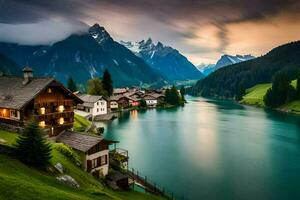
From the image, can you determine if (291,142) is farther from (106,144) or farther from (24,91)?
(24,91)

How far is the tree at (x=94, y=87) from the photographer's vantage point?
466 ft

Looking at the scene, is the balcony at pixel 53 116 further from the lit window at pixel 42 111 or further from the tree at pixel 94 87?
the tree at pixel 94 87

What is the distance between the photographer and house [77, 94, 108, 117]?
12150 cm

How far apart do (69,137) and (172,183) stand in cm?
1761

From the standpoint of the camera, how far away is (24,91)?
48906 mm

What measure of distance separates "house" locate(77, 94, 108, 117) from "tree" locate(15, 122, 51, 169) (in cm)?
9037

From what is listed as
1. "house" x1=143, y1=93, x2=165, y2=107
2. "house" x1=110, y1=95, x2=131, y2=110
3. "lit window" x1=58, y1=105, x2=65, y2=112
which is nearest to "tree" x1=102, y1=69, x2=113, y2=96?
"house" x1=110, y1=95, x2=131, y2=110

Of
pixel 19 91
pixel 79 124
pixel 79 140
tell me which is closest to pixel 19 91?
pixel 19 91

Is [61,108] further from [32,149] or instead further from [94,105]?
[94,105]

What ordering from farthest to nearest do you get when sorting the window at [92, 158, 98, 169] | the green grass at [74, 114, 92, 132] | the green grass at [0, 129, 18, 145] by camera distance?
1. the green grass at [74, 114, 92, 132]
2. the window at [92, 158, 98, 169]
3. the green grass at [0, 129, 18, 145]

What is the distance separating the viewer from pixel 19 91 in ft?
162

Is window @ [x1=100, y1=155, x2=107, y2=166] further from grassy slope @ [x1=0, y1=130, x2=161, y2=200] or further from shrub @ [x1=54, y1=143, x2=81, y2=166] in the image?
grassy slope @ [x1=0, y1=130, x2=161, y2=200]

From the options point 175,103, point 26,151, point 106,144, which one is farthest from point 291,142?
point 175,103

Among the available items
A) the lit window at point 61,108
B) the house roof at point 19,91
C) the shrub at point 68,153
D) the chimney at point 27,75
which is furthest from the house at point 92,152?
the chimney at point 27,75
